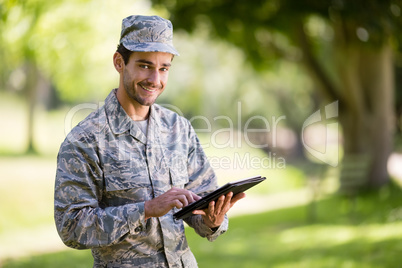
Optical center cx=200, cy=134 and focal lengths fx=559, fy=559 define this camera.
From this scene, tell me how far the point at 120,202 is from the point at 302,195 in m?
13.7

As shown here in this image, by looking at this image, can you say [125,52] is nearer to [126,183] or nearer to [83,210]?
[126,183]

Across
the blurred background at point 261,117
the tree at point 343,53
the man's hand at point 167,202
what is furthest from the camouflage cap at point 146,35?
the tree at point 343,53

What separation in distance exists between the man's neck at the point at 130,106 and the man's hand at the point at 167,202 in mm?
496

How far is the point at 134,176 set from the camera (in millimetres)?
2543

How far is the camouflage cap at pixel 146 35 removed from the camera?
253 centimetres

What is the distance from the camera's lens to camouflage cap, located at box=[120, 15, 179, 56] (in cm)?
253

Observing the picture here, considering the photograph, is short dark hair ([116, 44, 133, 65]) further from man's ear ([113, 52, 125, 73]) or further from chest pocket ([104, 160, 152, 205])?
chest pocket ([104, 160, 152, 205])

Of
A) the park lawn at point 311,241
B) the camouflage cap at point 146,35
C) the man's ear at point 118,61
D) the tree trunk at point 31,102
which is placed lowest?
the park lawn at point 311,241

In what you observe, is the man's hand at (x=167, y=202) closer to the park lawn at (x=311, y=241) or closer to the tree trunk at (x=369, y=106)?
the park lawn at (x=311, y=241)

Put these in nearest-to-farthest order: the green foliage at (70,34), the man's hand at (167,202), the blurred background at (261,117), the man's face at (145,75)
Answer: the man's hand at (167,202) < the man's face at (145,75) < the blurred background at (261,117) < the green foliage at (70,34)

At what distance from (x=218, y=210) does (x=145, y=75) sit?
70 centimetres

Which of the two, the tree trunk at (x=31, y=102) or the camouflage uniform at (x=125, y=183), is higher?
the tree trunk at (x=31, y=102)

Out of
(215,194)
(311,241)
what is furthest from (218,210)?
(311,241)

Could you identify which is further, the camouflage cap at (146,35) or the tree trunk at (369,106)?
the tree trunk at (369,106)
